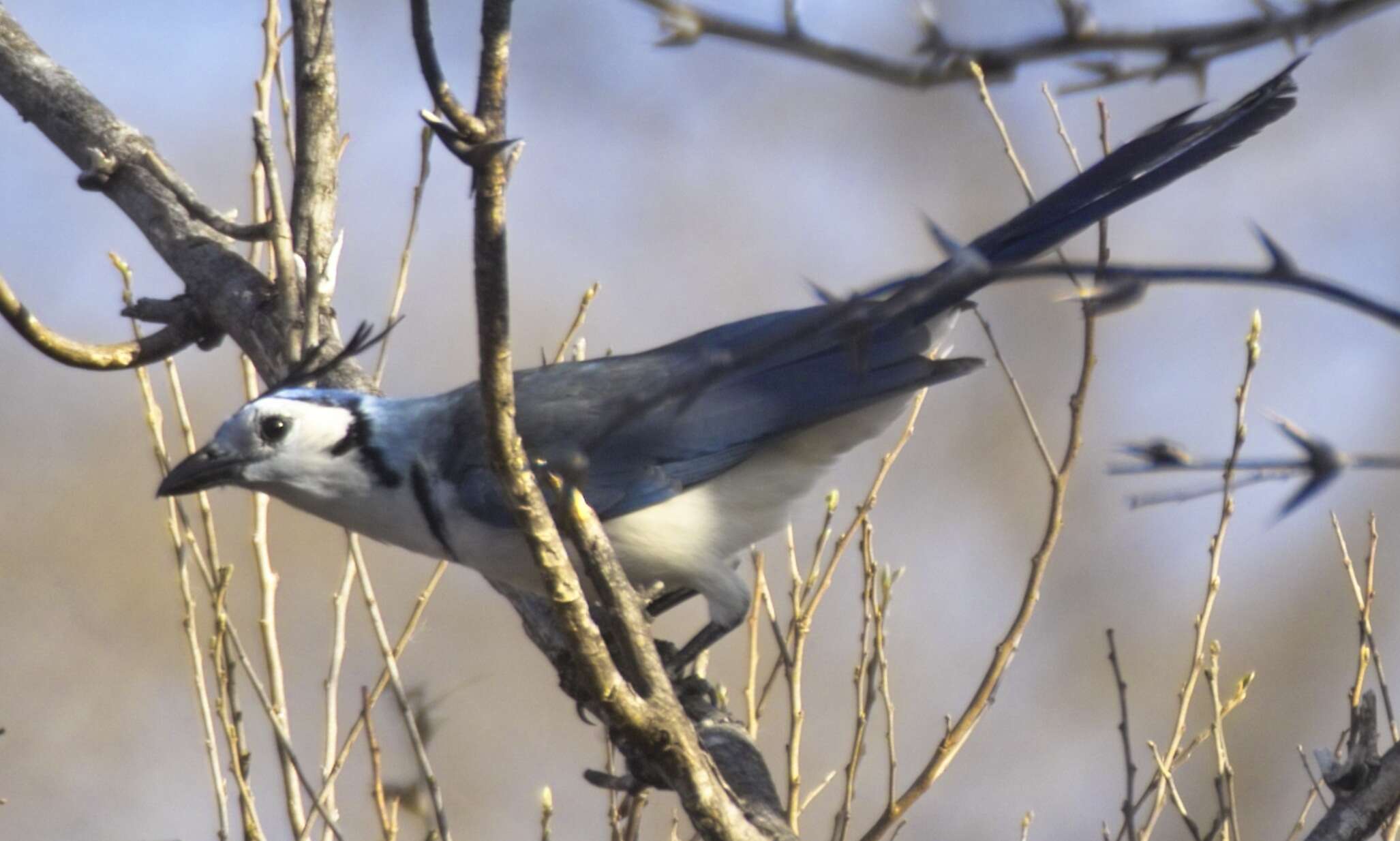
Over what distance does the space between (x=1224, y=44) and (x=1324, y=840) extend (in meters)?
1.40

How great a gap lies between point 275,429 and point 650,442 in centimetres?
82

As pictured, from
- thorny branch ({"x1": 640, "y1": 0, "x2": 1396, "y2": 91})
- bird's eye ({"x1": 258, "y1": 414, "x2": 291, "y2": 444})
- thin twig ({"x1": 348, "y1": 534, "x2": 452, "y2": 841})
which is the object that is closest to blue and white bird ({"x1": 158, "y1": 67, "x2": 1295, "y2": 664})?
bird's eye ({"x1": 258, "y1": 414, "x2": 291, "y2": 444})

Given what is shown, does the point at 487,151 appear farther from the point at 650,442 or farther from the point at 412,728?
the point at 650,442

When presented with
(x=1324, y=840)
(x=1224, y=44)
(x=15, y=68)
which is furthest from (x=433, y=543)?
(x=1224, y=44)

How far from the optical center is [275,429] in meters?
3.09

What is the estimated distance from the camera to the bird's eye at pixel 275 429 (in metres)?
3.09

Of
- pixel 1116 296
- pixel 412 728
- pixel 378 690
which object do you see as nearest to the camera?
pixel 1116 296

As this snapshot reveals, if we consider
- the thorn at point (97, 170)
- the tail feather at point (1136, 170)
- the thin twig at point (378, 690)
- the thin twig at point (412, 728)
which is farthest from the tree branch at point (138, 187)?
the tail feather at point (1136, 170)

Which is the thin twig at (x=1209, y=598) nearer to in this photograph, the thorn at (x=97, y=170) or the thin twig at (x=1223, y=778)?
the thin twig at (x=1223, y=778)

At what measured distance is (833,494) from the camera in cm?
312

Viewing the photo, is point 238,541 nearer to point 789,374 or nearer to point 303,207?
point 303,207

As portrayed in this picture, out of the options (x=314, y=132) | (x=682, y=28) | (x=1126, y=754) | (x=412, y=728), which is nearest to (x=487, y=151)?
(x=682, y=28)

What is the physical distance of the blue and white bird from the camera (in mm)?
3062

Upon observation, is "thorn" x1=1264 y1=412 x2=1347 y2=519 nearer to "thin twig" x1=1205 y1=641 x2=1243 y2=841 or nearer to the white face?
"thin twig" x1=1205 y1=641 x2=1243 y2=841
